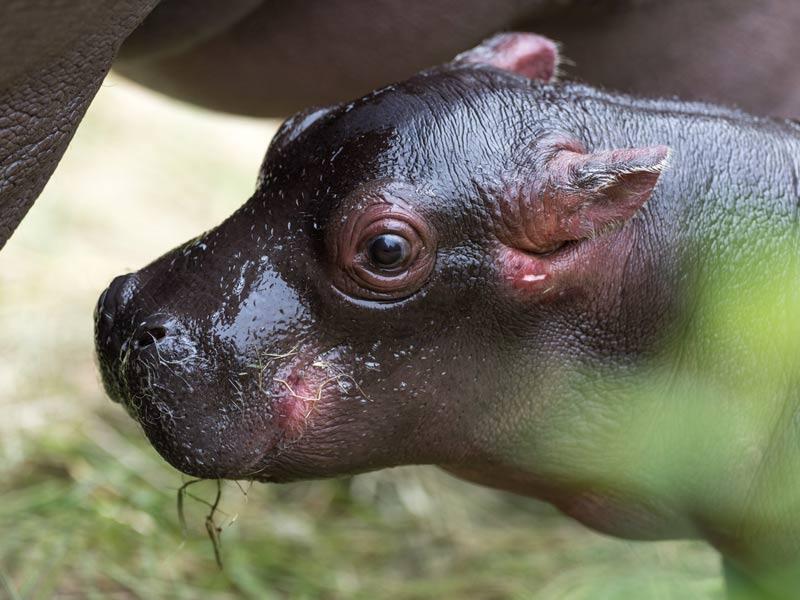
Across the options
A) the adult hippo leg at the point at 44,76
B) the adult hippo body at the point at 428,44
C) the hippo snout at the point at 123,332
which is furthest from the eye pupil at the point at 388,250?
the adult hippo body at the point at 428,44

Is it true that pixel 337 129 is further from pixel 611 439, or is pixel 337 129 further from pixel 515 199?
pixel 611 439

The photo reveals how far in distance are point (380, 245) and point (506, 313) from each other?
310mm

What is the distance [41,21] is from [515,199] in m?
0.96

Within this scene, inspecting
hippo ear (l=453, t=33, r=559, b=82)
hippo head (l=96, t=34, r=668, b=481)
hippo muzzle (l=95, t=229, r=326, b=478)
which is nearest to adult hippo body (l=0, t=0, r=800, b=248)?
hippo ear (l=453, t=33, r=559, b=82)

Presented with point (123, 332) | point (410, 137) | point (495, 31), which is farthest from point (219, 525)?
point (410, 137)

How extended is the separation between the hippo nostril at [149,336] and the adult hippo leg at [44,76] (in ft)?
1.11

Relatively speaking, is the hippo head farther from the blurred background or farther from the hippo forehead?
the blurred background

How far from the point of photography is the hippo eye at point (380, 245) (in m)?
2.43

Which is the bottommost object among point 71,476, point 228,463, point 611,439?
point 71,476

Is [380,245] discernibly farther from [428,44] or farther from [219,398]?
[428,44]

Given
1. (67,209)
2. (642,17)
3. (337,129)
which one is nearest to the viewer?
(337,129)

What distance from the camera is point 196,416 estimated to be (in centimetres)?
246

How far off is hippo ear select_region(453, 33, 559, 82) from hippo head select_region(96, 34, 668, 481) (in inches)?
12.5

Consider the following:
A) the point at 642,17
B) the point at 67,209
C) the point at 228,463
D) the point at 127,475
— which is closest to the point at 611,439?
the point at 228,463
